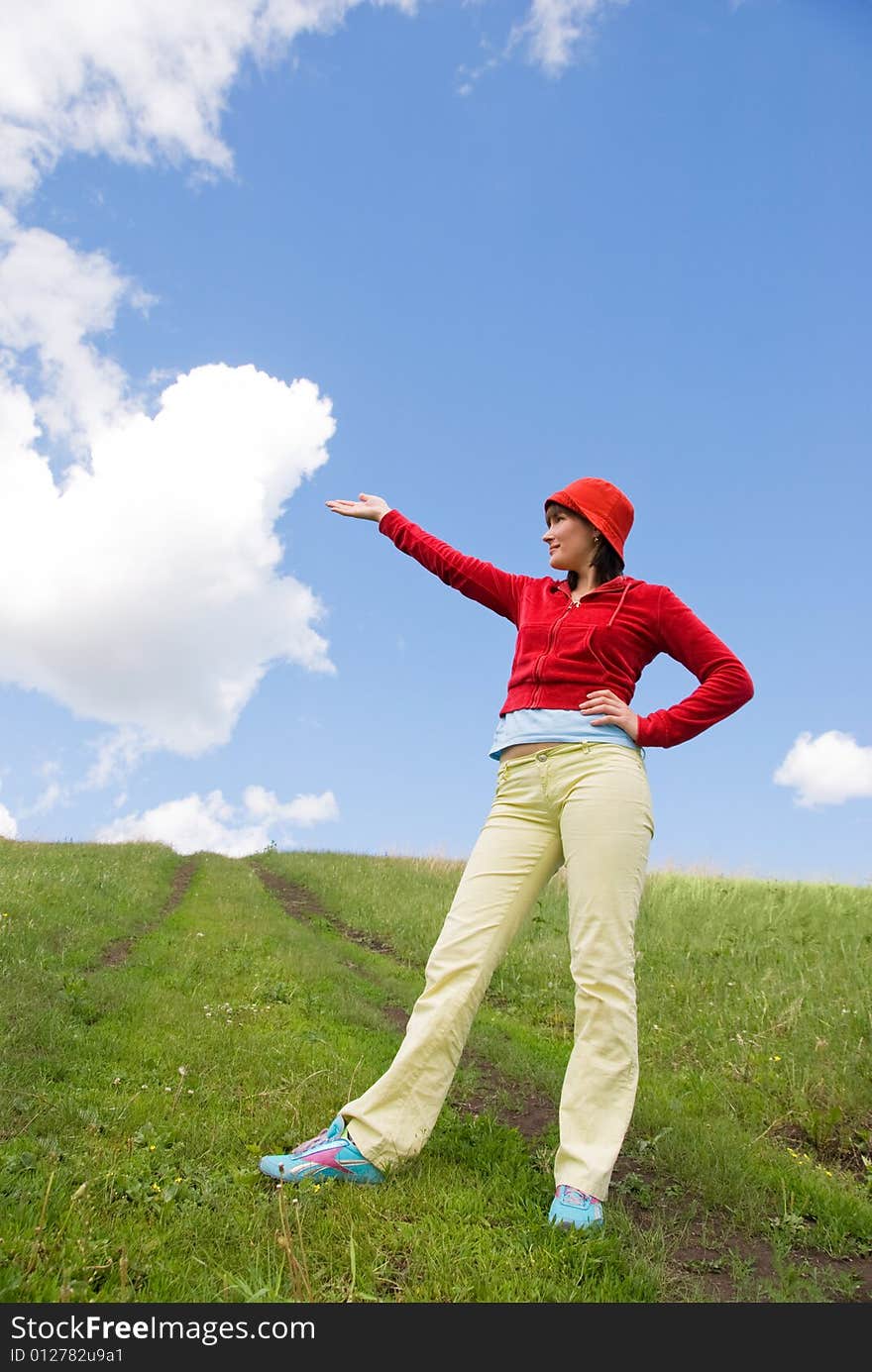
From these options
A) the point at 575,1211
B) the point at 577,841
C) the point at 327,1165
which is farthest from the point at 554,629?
the point at 327,1165

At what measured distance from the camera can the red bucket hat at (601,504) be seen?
15.5ft

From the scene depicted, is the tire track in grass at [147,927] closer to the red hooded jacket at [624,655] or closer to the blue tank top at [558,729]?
the blue tank top at [558,729]

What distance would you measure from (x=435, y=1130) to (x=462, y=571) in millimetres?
3268

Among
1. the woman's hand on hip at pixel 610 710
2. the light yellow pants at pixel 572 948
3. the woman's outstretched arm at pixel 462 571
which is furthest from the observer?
the woman's outstretched arm at pixel 462 571

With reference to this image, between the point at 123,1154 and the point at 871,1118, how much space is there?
207 inches

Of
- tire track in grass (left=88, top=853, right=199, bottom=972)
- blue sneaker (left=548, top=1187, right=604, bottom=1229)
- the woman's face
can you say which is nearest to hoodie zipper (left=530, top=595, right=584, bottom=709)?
the woman's face

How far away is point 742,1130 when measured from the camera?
631 centimetres

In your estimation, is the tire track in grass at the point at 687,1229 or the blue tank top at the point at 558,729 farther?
the blue tank top at the point at 558,729

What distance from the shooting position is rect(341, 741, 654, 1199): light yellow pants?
163 inches

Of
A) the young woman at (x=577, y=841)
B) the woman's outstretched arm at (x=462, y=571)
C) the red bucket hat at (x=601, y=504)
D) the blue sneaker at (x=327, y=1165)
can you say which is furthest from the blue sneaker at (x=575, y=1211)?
the red bucket hat at (x=601, y=504)

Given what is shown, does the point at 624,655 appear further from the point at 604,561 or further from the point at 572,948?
the point at 572,948

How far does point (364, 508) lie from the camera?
557cm
